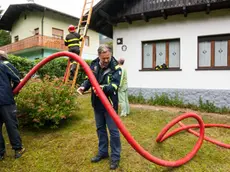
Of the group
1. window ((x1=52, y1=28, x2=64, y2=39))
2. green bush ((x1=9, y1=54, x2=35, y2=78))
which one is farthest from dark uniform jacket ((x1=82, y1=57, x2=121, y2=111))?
window ((x1=52, y1=28, x2=64, y2=39))

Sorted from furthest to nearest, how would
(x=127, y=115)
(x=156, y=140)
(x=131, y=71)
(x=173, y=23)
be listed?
1. (x=131, y=71)
2. (x=173, y=23)
3. (x=127, y=115)
4. (x=156, y=140)

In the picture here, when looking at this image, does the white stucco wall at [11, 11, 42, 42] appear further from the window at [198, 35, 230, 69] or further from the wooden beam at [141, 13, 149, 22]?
the window at [198, 35, 230, 69]

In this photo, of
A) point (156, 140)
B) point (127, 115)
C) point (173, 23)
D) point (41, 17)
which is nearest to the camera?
point (156, 140)

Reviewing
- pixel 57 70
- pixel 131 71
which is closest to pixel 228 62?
pixel 131 71

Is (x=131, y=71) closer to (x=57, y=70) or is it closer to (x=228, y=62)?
(x=228, y=62)

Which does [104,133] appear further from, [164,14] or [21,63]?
[21,63]

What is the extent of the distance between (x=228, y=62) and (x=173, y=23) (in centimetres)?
255

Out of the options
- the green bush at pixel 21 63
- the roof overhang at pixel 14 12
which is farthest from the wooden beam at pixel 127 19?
the roof overhang at pixel 14 12

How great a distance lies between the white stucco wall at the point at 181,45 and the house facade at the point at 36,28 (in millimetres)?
12239

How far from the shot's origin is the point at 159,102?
26.2 feet

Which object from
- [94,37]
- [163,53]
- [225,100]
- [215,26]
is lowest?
[225,100]

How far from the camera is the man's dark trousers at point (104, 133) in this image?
3107 mm

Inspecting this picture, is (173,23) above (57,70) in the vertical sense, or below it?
above

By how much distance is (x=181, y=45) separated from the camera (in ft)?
25.7
